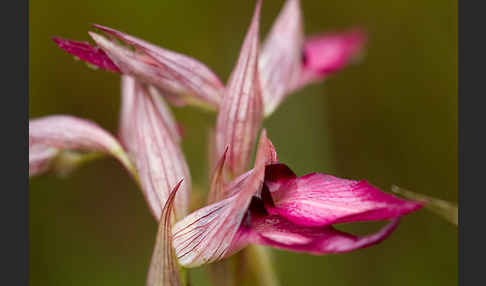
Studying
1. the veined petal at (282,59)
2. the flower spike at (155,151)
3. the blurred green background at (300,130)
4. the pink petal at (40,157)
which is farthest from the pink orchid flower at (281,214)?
the blurred green background at (300,130)

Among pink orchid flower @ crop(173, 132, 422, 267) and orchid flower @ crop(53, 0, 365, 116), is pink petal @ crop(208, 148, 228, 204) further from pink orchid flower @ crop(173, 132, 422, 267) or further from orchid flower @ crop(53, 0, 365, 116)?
orchid flower @ crop(53, 0, 365, 116)

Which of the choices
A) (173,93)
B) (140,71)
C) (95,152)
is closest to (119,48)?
(140,71)

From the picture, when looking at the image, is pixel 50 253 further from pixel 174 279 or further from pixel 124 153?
pixel 174 279

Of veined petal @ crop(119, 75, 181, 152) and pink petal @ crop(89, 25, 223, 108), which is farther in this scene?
veined petal @ crop(119, 75, 181, 152)

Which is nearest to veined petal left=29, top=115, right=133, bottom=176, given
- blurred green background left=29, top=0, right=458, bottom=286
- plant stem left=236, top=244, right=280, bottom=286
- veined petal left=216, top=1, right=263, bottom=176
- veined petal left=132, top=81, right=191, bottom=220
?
veined petal left=132, top=81, right=191, bottom=220

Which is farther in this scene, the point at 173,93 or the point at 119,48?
the point at 173,93

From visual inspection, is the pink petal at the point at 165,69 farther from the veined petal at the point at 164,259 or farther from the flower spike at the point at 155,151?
the veined petal at the point at 164,259
